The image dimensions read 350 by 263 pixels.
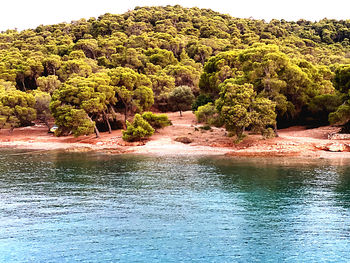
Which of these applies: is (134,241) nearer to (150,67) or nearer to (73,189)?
(73,189)

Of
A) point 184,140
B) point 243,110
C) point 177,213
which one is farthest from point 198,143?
point 177,213

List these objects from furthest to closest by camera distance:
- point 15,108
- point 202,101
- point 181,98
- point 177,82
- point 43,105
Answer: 1. point 177,82
2. point 181,98
3. point 202,101
4. point 43,105
5. point 15,108

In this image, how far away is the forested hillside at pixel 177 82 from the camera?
50594 mm

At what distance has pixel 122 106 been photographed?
65562mm

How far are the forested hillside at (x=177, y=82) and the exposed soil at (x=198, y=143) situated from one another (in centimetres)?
233

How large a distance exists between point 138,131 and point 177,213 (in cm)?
3080

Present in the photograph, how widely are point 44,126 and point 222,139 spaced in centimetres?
3921

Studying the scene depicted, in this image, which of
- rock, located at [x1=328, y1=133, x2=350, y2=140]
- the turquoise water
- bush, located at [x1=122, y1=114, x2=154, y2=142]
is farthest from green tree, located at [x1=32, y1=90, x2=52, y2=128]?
rock, located at [x1=328, y1=133, x2=350, y2=140]

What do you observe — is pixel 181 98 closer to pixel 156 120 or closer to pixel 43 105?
pixel 156 120

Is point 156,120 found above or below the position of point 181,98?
below

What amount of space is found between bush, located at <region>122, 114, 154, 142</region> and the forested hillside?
6.64 metres

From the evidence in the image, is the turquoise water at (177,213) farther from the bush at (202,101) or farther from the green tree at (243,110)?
the bush at (202,101)

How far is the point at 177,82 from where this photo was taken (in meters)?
83.6

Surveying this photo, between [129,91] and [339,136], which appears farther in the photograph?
[129,91]
